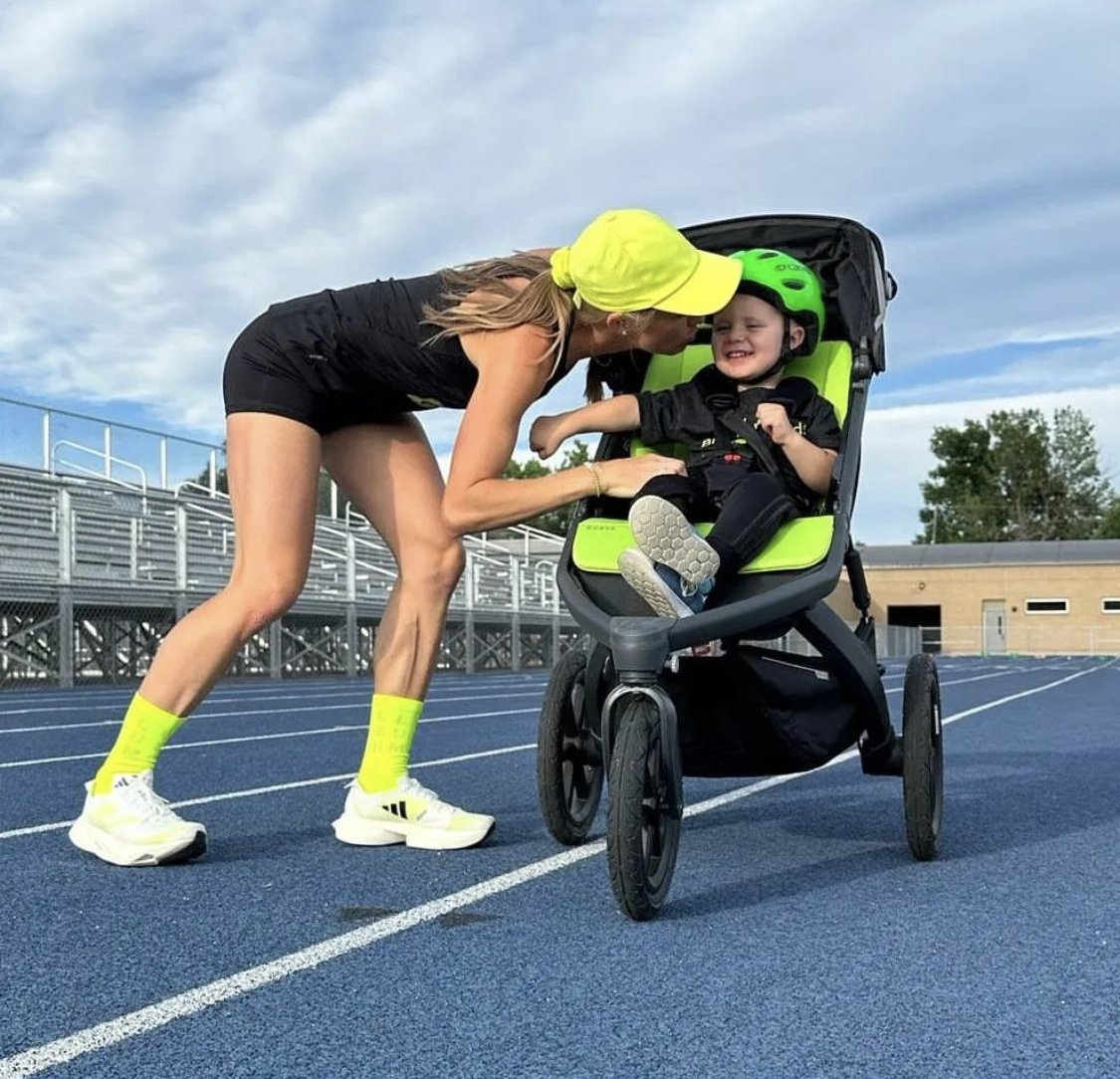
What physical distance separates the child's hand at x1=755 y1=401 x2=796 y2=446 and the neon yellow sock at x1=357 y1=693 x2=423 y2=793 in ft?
4.59

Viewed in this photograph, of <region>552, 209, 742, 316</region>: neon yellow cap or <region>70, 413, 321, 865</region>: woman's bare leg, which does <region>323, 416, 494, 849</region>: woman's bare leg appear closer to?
<region>70, 413, 321, 865</region>: woman's bare leg

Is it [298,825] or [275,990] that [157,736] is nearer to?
[298,825]

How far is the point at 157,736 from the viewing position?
3.78 m

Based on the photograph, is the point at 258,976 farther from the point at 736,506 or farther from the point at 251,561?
the point at 736,506

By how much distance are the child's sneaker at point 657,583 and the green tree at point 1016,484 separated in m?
88.1

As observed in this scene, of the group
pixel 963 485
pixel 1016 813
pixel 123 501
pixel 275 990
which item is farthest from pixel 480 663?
pixel 963 485

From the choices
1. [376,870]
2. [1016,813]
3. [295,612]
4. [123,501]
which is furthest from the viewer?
[295,612]

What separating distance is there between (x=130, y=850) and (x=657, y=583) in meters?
1.68

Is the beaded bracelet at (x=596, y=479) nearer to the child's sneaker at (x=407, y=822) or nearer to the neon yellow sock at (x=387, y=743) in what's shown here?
the neon yellow sock at (x=387, y=743)

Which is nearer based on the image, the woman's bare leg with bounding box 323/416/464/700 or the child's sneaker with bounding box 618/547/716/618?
the child's sneaker with bounding box 618/547/716/618

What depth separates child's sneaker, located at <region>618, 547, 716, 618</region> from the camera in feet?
10.5

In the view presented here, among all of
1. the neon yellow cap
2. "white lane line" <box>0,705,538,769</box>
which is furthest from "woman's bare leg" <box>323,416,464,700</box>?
"white lane line" <box>0,705,538,769</box>

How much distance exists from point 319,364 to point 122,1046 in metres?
2.11

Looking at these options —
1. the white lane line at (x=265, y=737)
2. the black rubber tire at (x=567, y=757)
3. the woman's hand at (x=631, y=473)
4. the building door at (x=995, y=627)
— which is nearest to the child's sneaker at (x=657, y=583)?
the woman's hand at (x=631, y=473)
